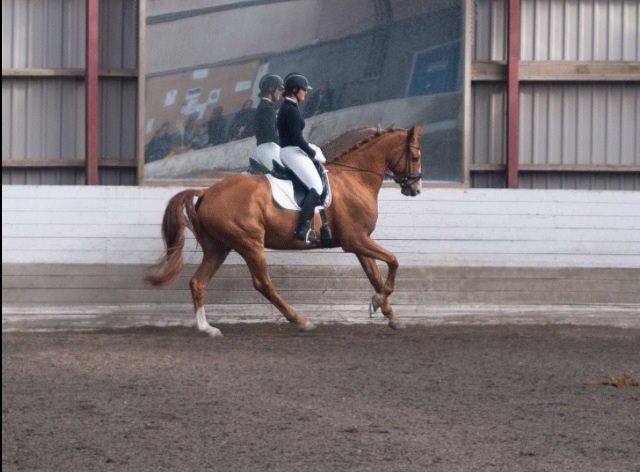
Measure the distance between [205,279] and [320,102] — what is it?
3.31 m

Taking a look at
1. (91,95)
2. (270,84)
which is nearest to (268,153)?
(270,84)

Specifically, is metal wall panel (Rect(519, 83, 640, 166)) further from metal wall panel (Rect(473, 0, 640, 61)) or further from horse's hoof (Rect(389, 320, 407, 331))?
horse's hoof (Rect(389, 320, 407, 331))

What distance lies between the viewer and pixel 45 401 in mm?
7938

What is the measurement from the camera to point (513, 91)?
49.5 ft

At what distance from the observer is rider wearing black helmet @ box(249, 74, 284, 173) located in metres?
13.8

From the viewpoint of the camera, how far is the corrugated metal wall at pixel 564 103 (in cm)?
1544

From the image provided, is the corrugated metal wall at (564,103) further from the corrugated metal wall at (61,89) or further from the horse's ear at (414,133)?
the corrugated metal wall at (61,89)

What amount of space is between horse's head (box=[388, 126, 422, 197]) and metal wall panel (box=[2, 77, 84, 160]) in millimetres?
4049

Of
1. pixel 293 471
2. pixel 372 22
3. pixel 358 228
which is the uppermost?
pixel 372 22

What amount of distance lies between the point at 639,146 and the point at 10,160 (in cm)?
675

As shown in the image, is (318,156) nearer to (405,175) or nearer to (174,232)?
(405,175)

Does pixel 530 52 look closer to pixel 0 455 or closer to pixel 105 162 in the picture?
pixel 105 162

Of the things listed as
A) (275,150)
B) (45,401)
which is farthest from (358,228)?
(45,401)

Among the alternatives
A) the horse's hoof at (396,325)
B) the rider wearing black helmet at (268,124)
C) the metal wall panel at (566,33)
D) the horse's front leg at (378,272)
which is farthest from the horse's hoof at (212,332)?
the metal wall panel at (566,33)
